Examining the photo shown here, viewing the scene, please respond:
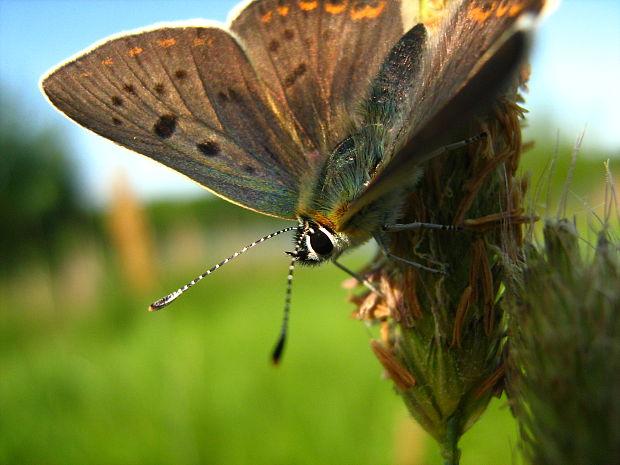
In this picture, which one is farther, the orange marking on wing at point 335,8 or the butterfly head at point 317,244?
the orange marking on wing at point 335,8

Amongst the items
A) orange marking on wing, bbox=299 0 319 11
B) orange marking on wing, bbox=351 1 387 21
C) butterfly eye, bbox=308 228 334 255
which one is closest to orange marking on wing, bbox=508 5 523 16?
orange marking on wing, bbox=351 1 387 21

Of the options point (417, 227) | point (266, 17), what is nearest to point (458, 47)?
point (417, 227)

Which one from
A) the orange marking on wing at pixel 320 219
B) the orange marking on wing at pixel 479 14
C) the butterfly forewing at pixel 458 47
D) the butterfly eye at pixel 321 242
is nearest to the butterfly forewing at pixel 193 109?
the orange marking on wing at pixel 320 219

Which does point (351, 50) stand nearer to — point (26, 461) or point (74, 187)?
point (26, 461)

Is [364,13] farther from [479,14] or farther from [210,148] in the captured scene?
[210,148]

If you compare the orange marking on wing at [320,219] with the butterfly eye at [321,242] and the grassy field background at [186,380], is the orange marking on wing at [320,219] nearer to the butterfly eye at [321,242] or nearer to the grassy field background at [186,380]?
the butterfly eye at [321,242]

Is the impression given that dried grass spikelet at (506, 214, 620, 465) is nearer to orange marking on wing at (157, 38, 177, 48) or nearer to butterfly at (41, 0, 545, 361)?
butterfly at (41, 0, 545, 361)
